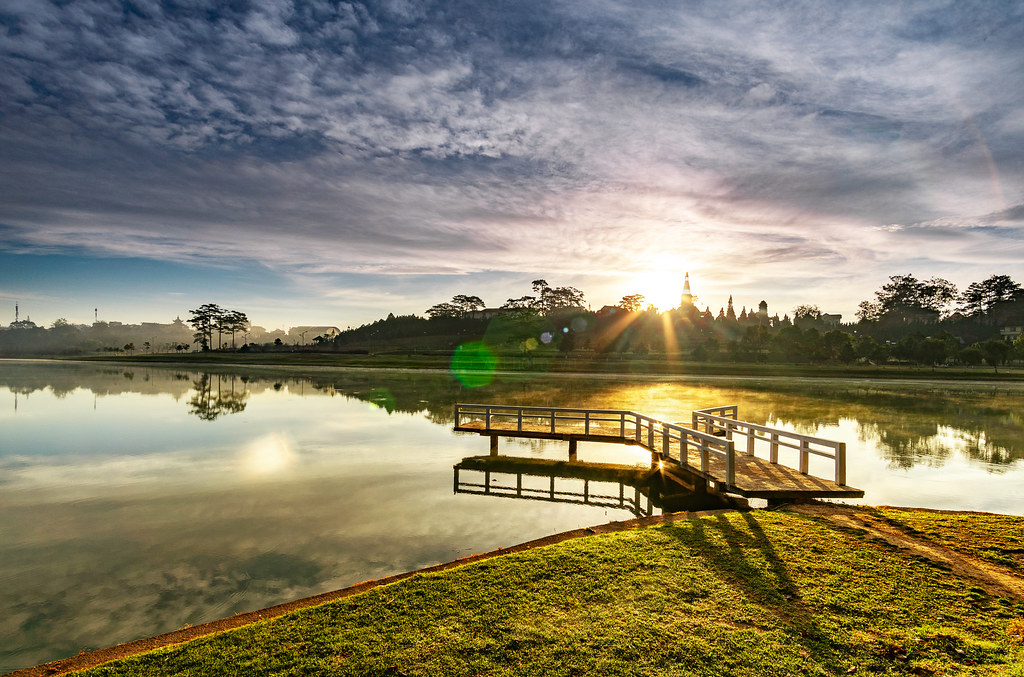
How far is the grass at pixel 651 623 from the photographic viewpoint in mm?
5762

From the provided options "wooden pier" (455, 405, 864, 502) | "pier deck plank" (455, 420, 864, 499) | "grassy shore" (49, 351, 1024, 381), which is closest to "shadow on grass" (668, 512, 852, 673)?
"pier deck plank" (455, 420, 864, 499)

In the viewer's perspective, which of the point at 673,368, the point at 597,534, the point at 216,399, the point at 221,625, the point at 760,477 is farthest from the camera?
the point at 673,368

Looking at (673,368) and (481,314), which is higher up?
(481,314)

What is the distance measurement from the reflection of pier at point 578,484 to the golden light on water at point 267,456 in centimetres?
652

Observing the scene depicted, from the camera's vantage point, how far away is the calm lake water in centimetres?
919

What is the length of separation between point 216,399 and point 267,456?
22.8 metres

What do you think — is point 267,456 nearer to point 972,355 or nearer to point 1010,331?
point 972,355

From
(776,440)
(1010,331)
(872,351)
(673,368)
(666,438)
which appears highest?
(1010,331)

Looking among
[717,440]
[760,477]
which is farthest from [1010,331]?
[717,440]

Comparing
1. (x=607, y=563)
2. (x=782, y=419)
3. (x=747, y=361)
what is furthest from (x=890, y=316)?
(x=607, y=563)

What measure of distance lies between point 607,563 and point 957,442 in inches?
883

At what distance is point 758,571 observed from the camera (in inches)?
321

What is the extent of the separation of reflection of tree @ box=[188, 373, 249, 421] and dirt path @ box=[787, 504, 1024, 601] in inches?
1178

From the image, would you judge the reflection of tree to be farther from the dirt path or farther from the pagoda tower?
the pagoda tower
